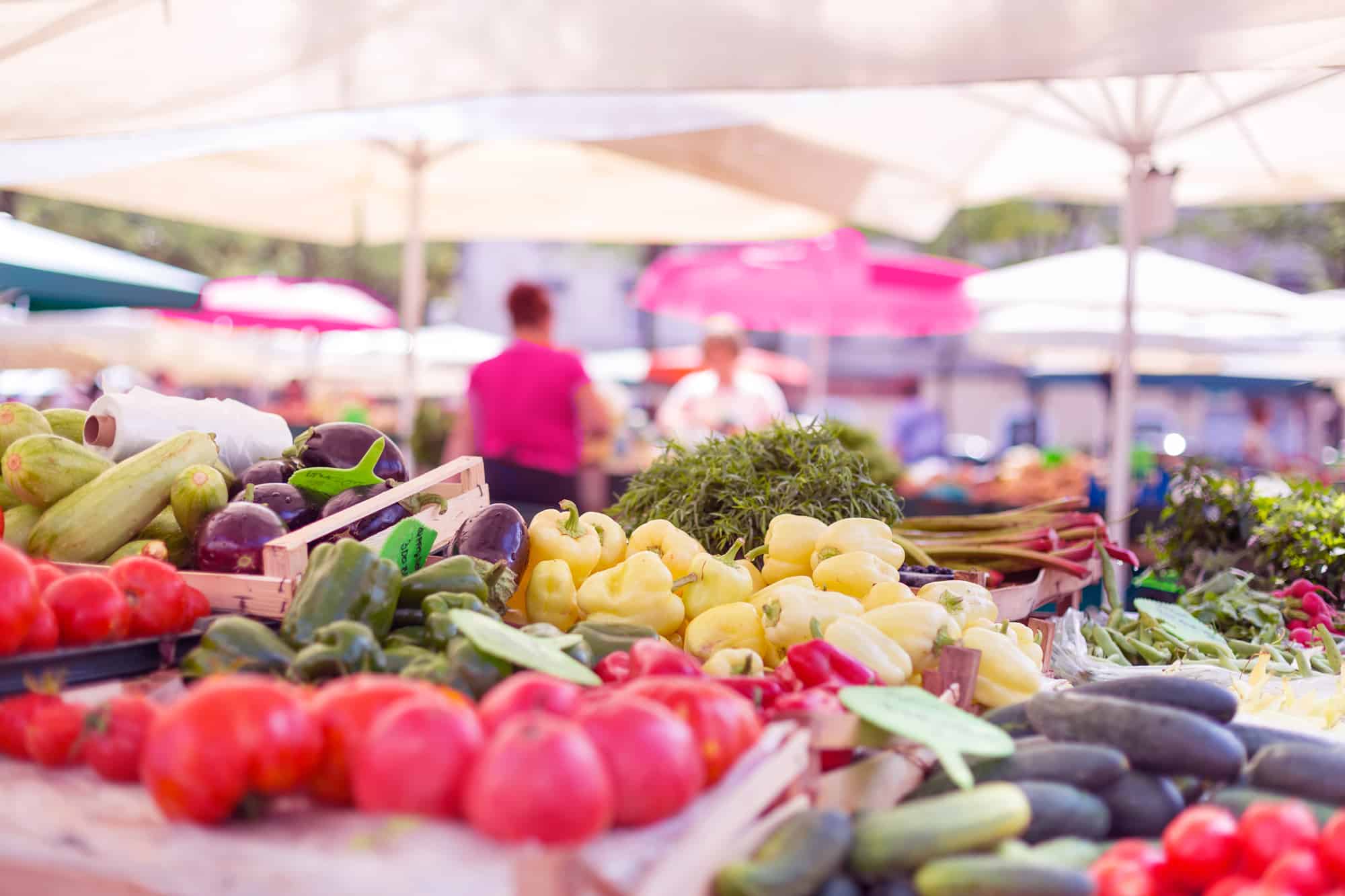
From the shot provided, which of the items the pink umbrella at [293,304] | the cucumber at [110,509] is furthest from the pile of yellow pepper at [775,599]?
the pink umbrella at [293,304]

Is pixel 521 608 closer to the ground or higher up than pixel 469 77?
closer to the ground

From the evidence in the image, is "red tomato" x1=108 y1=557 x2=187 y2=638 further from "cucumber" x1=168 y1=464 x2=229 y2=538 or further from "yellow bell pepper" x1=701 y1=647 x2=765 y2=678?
"yellow bell pepper" x1=701 y1=647 x2=765 y2=678

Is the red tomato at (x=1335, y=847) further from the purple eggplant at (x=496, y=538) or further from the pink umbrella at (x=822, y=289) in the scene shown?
the pink umbrella at (x=822, y=289)

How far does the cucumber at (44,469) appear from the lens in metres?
2.67

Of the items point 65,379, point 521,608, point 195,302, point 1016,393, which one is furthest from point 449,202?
point 1016,393

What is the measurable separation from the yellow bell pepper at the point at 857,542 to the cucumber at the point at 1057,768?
3.39ft

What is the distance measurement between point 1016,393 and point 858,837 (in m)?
31.4

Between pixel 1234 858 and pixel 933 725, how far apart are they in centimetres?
47

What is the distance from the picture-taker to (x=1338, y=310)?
9.52m

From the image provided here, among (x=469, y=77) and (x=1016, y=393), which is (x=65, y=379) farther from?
(x=1016, y=393)

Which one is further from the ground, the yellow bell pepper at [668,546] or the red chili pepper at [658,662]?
the yellow bell pepper at [668,546]

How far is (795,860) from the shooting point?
1541 millimetres

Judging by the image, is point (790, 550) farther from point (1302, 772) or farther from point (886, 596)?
point (1302, 772)

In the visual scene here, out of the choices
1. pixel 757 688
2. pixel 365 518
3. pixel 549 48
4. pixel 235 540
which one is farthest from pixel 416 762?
pixel 549 48
